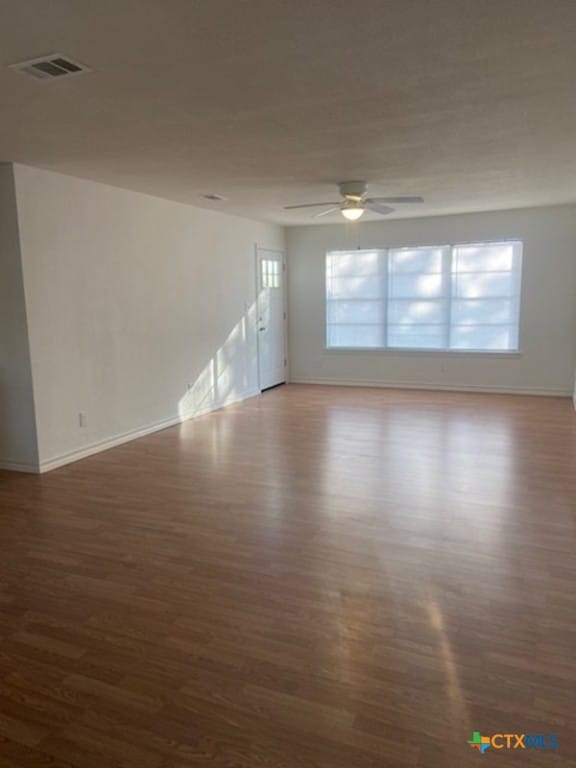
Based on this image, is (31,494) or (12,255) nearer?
(31,494)

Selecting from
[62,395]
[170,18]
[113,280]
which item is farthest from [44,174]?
[170,18]

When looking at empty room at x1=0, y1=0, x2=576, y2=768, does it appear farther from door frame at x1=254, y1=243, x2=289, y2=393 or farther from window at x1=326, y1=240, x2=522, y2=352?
door frame at x1=254, y1=243, x2=289, y2=393

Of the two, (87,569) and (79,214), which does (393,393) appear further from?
(87,569)

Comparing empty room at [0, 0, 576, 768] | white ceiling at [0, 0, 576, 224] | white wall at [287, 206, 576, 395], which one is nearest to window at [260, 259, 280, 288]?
white wall at [287, 206, 576, 395]

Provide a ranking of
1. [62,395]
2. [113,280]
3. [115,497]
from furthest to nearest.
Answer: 1. [113,280]
2. [62,395]
3. [115,497]

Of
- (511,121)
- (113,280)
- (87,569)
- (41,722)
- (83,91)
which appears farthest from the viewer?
(113,280)

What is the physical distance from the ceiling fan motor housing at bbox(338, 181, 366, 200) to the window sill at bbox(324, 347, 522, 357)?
11.4 feet

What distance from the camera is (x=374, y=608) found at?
8.27ft

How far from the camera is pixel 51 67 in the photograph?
7.97ft

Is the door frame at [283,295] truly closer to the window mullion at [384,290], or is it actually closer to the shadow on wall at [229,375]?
the shadow on wall at [229,375]

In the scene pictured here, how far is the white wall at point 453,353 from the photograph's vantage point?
23.8 feet

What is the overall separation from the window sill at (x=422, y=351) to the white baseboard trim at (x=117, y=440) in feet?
7.35

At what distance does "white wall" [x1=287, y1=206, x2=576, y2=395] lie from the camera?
7254 millimetres

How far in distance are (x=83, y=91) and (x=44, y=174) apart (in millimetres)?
2027
